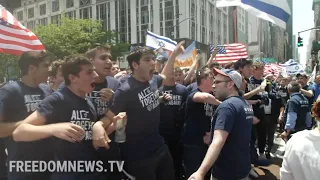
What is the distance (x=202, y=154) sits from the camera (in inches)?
187

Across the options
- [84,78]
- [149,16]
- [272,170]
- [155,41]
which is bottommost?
[272,170]

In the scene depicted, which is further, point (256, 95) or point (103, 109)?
point (256, 95)

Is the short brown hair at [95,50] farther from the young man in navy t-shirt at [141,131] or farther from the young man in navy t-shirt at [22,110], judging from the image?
the young man in navy t-shirt at [22,110]

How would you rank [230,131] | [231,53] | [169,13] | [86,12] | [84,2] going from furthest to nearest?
[84,2]
[86,12]
[169,13]
[231,53]
[230,131]

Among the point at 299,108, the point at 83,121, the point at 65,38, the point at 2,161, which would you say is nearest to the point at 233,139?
the point at 83,121

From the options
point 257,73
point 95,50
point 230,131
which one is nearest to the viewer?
point 230,131

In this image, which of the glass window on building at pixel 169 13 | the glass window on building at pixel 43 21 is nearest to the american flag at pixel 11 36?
the glass window on building at pixel 169 13

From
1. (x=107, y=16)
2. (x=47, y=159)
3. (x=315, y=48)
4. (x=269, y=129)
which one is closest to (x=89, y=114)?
(x=47, y=159)

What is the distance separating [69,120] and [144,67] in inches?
55.5

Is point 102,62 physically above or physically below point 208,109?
above

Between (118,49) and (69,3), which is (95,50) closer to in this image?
(118,49)

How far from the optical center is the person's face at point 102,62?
4.14m

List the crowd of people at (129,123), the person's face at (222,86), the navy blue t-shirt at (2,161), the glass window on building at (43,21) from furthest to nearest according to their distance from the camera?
the glass window on building at (43,21) < the navy blue t-shirt at (2,161) < the person's face at (222,86) < the crowd of people at (129,123)

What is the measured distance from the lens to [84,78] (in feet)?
10.4
